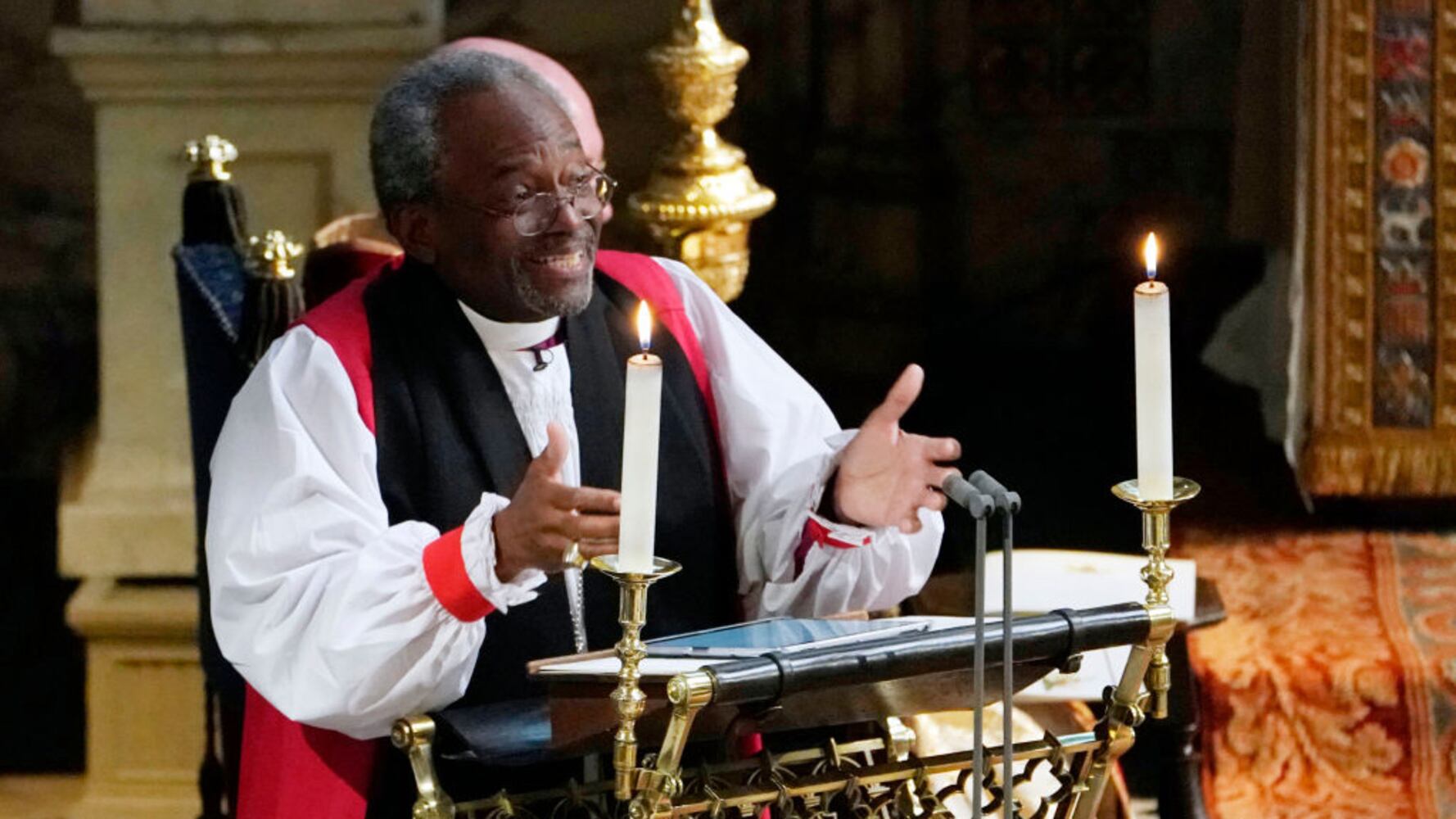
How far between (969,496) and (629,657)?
336 mm

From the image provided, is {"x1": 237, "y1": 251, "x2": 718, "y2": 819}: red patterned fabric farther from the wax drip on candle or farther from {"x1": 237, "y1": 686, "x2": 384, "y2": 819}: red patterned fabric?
the wax drip on candle

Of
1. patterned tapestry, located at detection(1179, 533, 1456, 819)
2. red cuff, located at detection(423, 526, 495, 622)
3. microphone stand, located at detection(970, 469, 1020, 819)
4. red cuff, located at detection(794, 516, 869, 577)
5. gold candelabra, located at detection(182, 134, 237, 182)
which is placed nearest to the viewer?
microphone stand, located at detection(970, 469, 1020, 819)

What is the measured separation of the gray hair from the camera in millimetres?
A: 2965

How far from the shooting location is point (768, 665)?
2271 mm

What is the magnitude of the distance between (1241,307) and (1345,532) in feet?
4.78

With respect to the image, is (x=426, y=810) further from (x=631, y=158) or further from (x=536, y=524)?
(x=631, y=158)

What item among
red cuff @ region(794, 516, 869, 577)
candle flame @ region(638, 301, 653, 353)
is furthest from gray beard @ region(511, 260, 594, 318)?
candle flame @ region(638, 301, 653, 353)

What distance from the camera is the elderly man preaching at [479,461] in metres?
2.70

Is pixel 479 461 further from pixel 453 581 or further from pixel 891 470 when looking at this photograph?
pixel 891 470

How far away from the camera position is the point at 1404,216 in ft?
18.0

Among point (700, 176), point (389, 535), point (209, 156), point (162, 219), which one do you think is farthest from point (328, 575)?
point (162, 219)

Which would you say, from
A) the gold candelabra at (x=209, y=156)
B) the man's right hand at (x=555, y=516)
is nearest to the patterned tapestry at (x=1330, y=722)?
the gold candelabra at (x=209, y=156)

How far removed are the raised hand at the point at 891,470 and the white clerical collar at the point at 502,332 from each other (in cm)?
49

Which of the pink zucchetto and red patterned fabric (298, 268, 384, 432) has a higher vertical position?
the pink zucchetto
